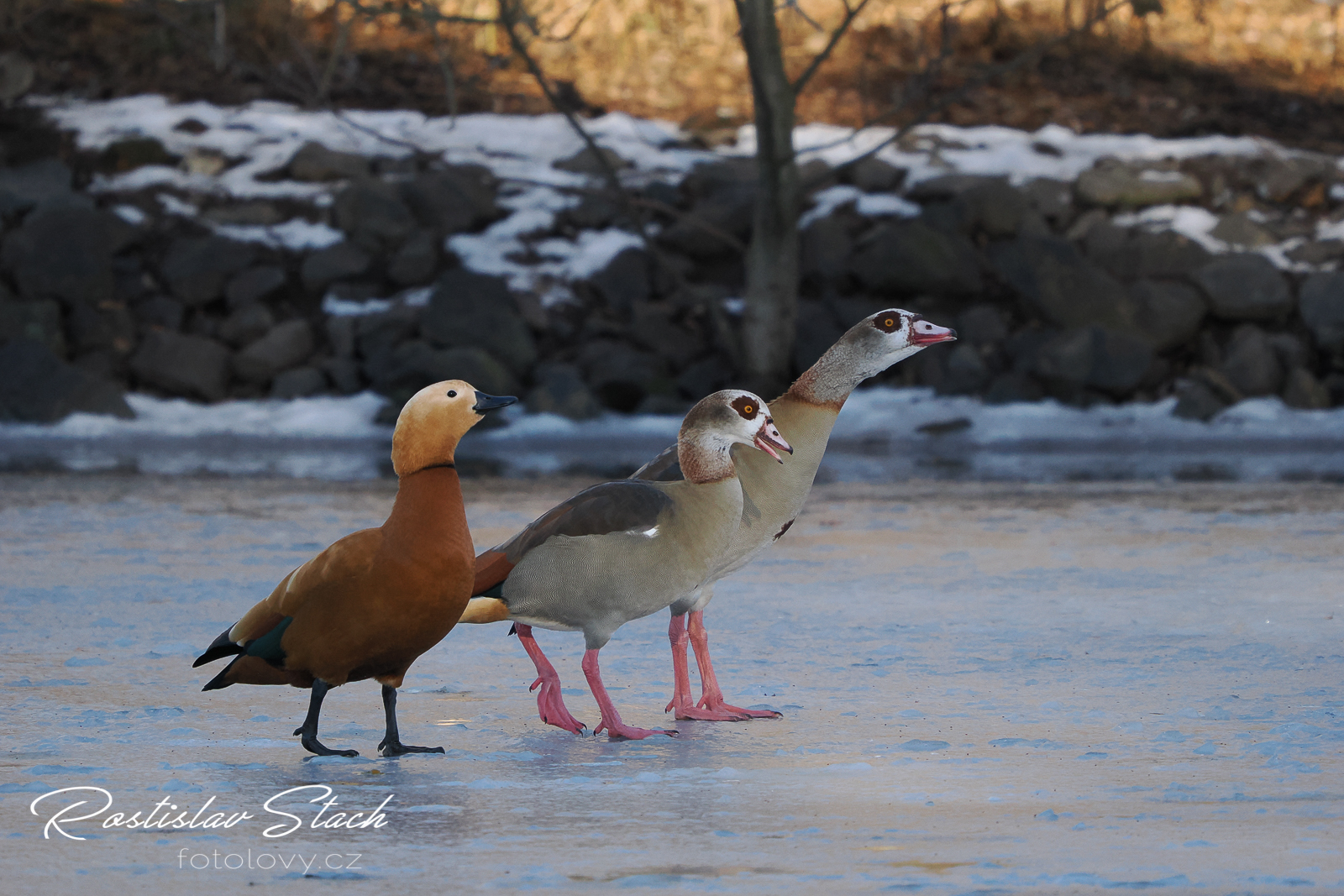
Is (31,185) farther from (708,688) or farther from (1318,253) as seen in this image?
(708,688)

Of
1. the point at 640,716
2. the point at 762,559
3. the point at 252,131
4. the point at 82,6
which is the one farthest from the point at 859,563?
the point at 82,6

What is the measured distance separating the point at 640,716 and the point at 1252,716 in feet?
5.41

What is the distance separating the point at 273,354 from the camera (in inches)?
672

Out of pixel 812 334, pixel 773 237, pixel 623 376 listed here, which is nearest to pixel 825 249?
pixel 812 334

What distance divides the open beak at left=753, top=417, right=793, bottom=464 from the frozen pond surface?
74 centimetres

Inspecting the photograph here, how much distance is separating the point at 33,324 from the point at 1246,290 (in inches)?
478

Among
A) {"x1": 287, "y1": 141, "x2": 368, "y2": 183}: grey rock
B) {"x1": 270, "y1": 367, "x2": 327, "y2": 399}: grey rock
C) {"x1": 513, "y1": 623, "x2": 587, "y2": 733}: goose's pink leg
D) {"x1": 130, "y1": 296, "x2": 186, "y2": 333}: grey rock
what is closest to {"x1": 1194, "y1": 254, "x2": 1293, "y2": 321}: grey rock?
{"x1": 270, "y1": 367, "x2": 327, "y2": 399}: grey rock

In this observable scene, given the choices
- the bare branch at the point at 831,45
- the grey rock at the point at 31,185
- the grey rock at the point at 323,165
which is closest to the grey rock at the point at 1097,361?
the bare branch at the point at 831,45

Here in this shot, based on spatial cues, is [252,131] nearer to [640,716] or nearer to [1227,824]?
[640,716]

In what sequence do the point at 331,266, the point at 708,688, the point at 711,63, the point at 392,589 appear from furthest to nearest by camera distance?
1. the point at 711,63
2. the point at 331,266
3. the point at 708,688
4. the point at 392,589

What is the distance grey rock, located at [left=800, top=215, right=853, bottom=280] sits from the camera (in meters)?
17.6

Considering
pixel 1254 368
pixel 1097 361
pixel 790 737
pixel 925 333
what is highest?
pixel 925 333

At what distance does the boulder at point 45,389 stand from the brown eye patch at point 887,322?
41.2 feet

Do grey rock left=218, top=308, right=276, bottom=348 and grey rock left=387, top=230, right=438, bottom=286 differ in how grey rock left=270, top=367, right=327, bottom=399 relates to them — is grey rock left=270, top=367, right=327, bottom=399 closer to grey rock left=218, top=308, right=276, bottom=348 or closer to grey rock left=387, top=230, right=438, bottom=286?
grey rock left=218, top=308, right=276, bottom=348
